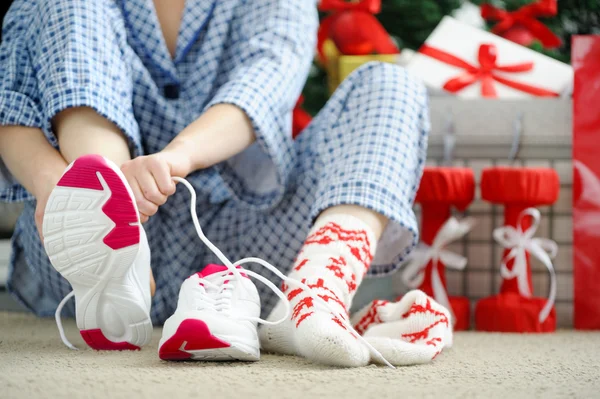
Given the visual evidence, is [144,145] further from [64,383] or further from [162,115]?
[64,383]

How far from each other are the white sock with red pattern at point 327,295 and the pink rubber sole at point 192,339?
76mm

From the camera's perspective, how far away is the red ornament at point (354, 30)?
1.39m

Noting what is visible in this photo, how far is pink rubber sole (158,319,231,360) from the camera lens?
0.60 metres

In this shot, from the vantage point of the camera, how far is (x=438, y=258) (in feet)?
3.50

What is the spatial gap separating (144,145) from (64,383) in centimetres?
47

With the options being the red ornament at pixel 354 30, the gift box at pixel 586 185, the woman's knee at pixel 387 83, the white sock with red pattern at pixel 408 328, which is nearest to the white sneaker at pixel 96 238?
the white sock with red pattern at pixel 408 328

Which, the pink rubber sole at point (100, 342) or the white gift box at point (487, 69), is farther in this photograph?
the white gift box at point (487, 69)

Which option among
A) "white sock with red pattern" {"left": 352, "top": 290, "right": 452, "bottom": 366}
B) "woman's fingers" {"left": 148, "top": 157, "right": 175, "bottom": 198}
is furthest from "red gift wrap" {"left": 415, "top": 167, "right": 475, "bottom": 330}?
"woman's fingers" {"left": 148, "top": 157, "right": 175, "bottom": 198}

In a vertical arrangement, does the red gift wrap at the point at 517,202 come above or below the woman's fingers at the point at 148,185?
below

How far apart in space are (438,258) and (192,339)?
0.55 metres

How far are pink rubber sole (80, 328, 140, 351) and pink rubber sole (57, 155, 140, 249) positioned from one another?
108 millimetres

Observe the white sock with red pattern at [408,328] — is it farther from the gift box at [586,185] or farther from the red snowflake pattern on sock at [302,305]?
the gift box at [586,185]

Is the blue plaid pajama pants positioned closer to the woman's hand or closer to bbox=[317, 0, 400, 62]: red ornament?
the woman's hand

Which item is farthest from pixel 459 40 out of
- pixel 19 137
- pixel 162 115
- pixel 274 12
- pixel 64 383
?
pixel 64 383
